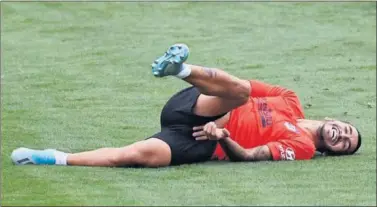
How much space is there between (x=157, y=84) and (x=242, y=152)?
3.50m

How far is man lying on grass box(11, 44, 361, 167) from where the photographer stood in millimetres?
6750

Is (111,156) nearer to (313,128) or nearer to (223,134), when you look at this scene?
(223,134)

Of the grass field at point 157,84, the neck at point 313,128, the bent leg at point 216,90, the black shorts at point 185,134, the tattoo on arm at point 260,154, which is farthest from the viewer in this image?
the neck at point 313,128

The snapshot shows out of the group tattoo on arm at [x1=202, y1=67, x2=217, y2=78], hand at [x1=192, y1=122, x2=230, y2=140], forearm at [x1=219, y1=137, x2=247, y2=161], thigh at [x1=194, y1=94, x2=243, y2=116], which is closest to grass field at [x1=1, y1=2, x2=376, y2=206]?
forearm at [x1=219, y1=137, x2=247, y2=161]

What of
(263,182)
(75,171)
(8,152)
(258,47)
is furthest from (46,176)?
(258,47)

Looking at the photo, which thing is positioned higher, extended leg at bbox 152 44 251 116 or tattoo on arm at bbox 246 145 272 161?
extended leg at bbox 152 44 251 116

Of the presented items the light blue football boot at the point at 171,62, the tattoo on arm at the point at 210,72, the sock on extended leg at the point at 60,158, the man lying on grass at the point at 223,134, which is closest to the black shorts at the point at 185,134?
the man lying on grass at the point at 223,134

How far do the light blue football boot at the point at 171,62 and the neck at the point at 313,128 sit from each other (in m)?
1.31

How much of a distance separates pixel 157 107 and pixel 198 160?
2233 mm

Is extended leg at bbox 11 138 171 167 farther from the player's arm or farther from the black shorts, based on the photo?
the player's arm

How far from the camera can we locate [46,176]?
21.4 ft

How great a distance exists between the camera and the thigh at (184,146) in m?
6.88

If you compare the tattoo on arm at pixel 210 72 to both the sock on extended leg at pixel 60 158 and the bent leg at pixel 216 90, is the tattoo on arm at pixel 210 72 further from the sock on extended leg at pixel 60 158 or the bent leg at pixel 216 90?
the sock on extended leg at pixel 60 158

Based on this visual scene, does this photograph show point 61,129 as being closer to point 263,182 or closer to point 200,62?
point 263,182
